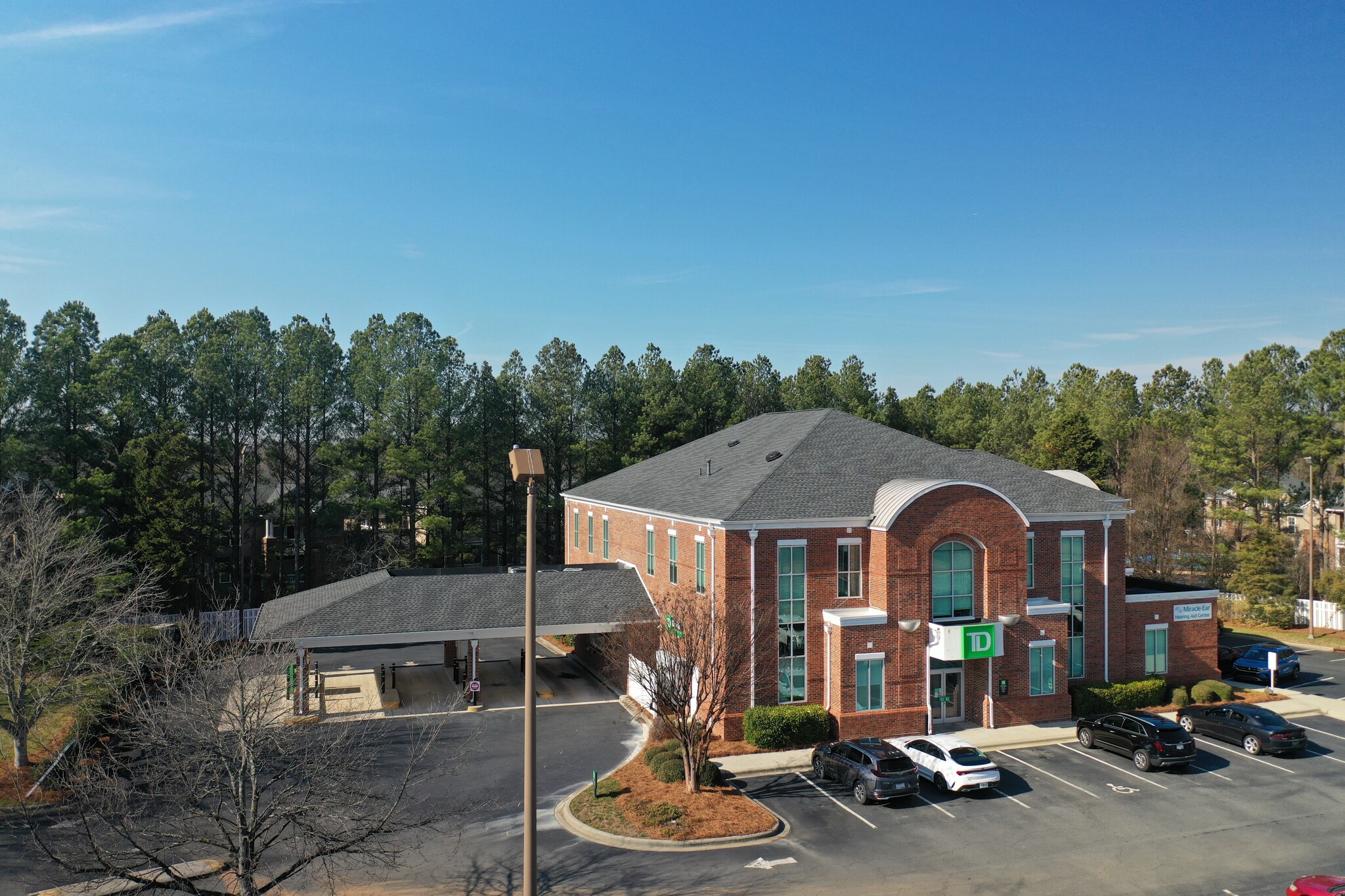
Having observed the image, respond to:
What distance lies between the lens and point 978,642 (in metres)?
29.9

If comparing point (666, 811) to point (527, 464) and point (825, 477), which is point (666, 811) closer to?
point (527, 464)

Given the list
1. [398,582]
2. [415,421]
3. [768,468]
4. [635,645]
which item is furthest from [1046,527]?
[415,421]

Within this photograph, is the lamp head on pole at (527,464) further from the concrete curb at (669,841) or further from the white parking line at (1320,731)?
the white parking line at (1320,731)

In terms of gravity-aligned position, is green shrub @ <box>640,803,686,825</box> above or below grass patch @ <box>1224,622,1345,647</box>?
above

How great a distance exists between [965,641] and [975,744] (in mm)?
3310

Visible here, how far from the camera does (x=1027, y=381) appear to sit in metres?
138

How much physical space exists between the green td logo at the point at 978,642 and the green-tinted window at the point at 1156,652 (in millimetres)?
9217

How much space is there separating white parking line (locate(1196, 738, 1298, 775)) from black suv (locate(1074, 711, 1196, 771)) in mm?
2279

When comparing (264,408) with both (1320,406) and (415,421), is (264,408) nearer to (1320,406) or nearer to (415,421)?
(415,421)

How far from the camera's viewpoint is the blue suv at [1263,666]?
38.2 metres

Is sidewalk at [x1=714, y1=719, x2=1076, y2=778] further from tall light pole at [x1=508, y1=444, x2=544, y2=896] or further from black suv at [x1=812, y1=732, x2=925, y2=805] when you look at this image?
tall light pole at [x1=508, y1=444, x2=544, y2=896]

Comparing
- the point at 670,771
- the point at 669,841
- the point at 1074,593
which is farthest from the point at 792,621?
the point at 1074,593

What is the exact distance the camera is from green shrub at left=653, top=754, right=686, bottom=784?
80.5ft

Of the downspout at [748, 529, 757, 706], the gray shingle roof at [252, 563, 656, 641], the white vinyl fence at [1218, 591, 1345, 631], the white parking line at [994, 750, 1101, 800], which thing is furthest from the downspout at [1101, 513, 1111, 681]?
the white vinyl fence at [1218, 591, 1345, 631]
